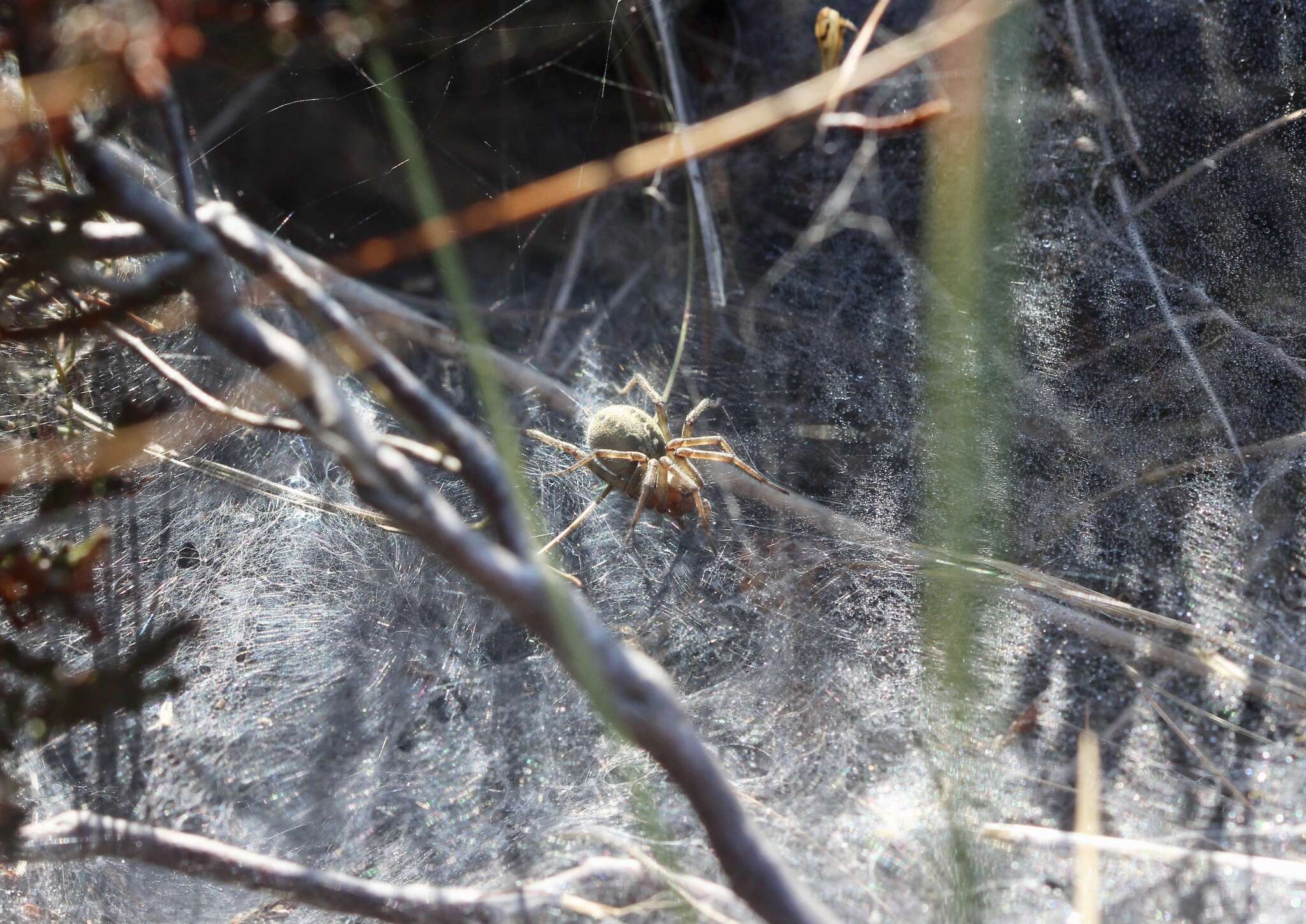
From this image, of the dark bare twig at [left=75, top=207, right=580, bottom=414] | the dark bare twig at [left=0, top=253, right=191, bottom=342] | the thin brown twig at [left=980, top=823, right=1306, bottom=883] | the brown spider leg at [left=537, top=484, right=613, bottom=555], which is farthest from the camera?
the dark bare twig at [left=75, top=207, right=580, bottom=414]

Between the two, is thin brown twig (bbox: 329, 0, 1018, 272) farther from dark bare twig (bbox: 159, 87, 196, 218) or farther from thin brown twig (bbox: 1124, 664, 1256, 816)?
thin brown twig (bbox: 1124, 664, 1256, 816)

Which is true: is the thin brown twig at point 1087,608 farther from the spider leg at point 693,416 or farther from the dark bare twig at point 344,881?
the dark bare twig at point 344,881

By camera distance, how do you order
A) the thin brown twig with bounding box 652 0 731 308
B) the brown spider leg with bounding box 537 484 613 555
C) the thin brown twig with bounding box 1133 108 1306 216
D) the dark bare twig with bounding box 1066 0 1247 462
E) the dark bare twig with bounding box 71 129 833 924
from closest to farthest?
1. the dark bare twig with bounding box 71 129 833 924
2. the dark bare twig with bounding box 1066 0 1247 462
3. the thin brown twig with bounding box 1133 108 1306 216
4. the brown spider leg with bounding box 537 484 613 555
5. the thin brown twig with bounding box 652 0 731 308

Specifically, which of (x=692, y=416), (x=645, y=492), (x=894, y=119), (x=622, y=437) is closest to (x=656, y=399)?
(x=692, y=416)

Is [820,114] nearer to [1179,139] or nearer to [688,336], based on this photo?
[688,336]

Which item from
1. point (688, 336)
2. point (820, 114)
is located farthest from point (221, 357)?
point (820, 114)

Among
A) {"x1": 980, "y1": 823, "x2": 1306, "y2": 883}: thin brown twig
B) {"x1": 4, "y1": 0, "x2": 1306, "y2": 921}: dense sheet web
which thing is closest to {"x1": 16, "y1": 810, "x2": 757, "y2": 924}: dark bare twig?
{"x1": 4, "y1": 0, "x2": 1306, "y2": 921}: dense sheet web

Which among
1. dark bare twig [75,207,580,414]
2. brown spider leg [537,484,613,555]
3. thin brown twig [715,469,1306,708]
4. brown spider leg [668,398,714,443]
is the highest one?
dark bare twig [75,207,580,414]
